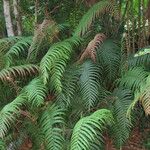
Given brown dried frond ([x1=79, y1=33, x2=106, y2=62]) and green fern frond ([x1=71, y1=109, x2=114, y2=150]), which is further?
brown dried frond ([x1=79, y1=33, x2=106, y2=62])

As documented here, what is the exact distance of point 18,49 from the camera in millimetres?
6320

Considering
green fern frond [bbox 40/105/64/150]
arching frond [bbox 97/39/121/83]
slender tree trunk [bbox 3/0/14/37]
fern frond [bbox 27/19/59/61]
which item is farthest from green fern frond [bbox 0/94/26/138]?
slender tree trunk [bbox 3/0/14/37]

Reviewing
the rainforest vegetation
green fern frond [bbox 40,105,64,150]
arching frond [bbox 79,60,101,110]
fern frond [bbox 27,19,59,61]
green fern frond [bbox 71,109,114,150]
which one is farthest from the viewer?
fern frond [bbox 27,19,59,61]

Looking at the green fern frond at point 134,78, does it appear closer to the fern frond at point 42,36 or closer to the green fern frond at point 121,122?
the green fern frond at point 121,122

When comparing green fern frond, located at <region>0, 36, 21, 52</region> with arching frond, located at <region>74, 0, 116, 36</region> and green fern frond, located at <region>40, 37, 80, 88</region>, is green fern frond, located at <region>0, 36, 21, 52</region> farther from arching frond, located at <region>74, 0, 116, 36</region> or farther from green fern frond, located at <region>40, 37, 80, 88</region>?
arching frond, located at <region>74, 0, 116, 36</region>

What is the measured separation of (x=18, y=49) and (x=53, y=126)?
5.27 ft

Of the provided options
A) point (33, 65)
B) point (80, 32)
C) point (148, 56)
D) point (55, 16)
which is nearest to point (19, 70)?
point (33, 65)

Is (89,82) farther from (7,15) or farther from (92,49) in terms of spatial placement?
(7,15)

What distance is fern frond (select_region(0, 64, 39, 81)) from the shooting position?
5.66 metres

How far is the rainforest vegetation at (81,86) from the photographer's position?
5125 millimetres

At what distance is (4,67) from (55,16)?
2.31m

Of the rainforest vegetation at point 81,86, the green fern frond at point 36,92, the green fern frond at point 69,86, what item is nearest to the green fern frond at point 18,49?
the rainforest vegetation at point 81,86

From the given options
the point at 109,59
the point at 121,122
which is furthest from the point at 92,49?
the point at 121,122

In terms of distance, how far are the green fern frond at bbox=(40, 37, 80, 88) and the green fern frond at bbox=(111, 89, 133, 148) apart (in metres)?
0.84
